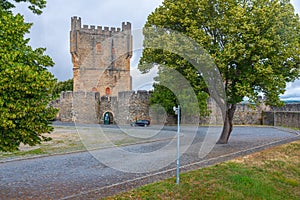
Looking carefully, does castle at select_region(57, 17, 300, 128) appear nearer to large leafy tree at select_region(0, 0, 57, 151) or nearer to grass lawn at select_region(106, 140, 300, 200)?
grass lawn at select_region(106, 140, 300, 200)

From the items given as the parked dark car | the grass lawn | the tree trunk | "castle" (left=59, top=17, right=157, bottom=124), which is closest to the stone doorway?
"castle" (left=59, top=17, right=157, bottom=124)

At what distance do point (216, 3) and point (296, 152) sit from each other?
24.7ft

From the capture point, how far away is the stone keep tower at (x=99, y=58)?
4309 cm

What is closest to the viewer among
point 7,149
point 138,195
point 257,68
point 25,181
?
point 7,149

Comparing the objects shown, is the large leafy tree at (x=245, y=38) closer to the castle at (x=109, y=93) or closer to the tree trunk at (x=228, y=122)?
the tree trunk at (x=228, y=122)

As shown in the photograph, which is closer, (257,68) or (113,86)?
(257,68)

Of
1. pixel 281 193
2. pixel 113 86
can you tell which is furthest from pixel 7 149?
pixel 113 86

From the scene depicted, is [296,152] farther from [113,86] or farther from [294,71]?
[113,86]

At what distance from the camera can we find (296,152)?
41.8 ft

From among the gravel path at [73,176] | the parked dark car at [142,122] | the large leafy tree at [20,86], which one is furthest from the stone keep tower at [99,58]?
the large leafy tree at [20,86]

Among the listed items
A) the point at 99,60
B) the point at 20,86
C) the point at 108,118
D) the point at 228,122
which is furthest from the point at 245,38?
the point at 99,60

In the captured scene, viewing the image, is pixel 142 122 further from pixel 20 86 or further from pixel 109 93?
pixel 20 86

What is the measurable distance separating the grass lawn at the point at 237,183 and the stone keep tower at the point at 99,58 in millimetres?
33693

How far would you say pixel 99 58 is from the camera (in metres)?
43.7
